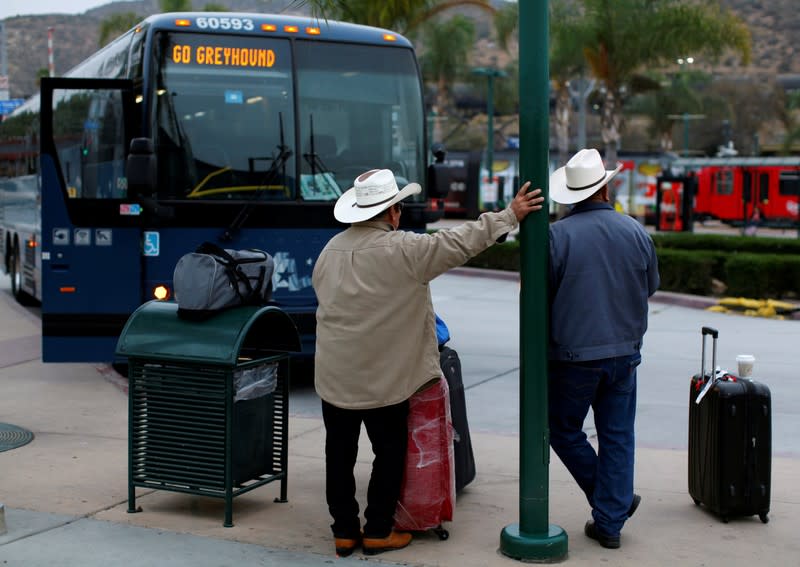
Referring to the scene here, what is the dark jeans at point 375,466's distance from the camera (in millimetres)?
5430

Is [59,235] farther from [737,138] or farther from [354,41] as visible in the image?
[737,138]

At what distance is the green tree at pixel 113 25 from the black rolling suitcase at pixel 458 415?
4512 centimetres

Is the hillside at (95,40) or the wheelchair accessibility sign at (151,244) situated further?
the hillside at (95,40)

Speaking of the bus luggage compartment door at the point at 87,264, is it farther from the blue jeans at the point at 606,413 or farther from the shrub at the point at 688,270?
the shrub at the point at 688,270

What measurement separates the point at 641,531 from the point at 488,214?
1.85m

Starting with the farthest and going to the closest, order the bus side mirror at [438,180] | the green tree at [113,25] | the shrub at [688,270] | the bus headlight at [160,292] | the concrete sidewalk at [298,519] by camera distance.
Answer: the green tree at [113,25] → the shrub at [688,270] → the bus side mirror at [438,180] → the bus headlight at [160,292] → the concrete sidewalk at [298,519]

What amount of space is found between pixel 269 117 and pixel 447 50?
6424cm

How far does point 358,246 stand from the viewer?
5.41m

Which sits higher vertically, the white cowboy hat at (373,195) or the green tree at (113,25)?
the green tree at (113,25)

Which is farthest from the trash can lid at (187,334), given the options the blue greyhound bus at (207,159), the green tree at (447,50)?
the green tree at (447,50)

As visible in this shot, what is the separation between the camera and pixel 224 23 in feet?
33.5

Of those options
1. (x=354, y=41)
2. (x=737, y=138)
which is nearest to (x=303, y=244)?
(x=354, y=41)

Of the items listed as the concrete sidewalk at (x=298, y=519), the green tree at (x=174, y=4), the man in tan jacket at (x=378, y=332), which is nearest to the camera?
the man in tan jacket at (x=378, y=332)

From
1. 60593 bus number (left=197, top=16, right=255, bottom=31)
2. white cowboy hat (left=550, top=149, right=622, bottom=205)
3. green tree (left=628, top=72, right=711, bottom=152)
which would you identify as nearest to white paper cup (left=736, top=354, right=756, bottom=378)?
white cowboy hat (left=550, top=149, right=622, bottom=205)
